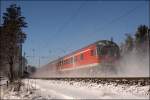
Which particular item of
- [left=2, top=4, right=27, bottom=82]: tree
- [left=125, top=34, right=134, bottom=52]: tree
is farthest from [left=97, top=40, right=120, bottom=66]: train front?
[left=125, top=34, right=134, bottom=52]: tree

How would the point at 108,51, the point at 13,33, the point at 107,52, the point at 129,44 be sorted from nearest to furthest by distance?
the point at 13,33
the point at 107,52
the point at 108,51
the point at 129,44

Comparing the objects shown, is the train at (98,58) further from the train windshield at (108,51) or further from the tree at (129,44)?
the tree at (129,44)

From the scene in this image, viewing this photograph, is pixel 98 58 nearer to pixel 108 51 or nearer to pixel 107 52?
pixel 107 52

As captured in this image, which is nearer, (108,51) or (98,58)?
(98,58)

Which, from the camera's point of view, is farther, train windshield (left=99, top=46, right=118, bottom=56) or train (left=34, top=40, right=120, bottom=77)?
train windshield (left=99, top=46, right=118, bottom=56)

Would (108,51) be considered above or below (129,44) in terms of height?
below

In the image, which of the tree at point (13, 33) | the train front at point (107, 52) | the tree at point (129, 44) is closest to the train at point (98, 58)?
the train front at point (107, 52)

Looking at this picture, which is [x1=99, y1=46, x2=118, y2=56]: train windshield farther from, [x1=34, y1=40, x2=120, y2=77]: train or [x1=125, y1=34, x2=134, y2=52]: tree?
[x1=125, y1=34, x2=134, y2=52]: tree

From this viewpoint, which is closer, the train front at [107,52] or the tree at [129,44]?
the train front at [107,52]

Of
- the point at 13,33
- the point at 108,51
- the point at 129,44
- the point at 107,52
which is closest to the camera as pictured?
the point at 13,33

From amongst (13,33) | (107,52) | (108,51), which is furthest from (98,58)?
(13,33)

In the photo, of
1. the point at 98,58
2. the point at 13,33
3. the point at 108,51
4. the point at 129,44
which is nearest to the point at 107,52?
the point at 108,51

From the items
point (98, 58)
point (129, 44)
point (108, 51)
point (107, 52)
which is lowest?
point (98, 58)

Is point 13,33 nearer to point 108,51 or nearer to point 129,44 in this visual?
point 108,51
